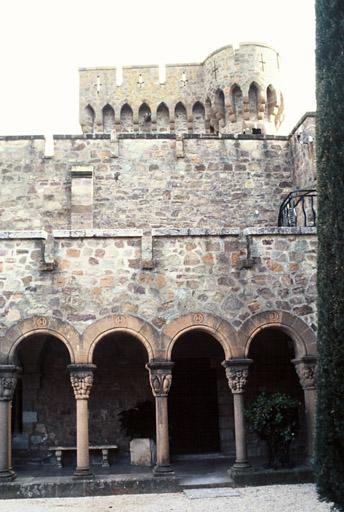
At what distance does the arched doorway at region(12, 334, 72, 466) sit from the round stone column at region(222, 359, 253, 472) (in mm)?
4217

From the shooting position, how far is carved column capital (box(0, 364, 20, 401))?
1111 centimetres

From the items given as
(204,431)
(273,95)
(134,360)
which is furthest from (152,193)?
(273,95)

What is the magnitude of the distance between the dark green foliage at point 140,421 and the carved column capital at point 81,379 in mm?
2264

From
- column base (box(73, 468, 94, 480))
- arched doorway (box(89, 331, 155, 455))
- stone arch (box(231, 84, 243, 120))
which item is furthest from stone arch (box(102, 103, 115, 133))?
column base (box(73, 468, 94, 480))

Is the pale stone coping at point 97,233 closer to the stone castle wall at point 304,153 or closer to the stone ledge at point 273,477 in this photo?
the stone ledge at point 273,477

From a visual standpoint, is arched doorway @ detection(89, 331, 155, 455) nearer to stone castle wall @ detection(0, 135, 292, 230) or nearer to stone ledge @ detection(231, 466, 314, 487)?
stone ledge @ detection(231, 466, 314, 487)

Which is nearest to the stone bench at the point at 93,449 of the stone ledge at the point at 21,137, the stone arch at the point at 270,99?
the stone ledge at the point at 21,137

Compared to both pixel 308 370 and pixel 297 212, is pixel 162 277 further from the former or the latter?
pixel 297 212

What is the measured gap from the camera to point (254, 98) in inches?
922

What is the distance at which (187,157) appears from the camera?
57.8 ft

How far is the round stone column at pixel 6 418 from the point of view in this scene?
10883 mm

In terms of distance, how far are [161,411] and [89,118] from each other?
54.5ft

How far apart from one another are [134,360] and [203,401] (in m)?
1.74

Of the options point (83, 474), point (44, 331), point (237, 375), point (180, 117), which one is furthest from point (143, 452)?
point (180, 117)
